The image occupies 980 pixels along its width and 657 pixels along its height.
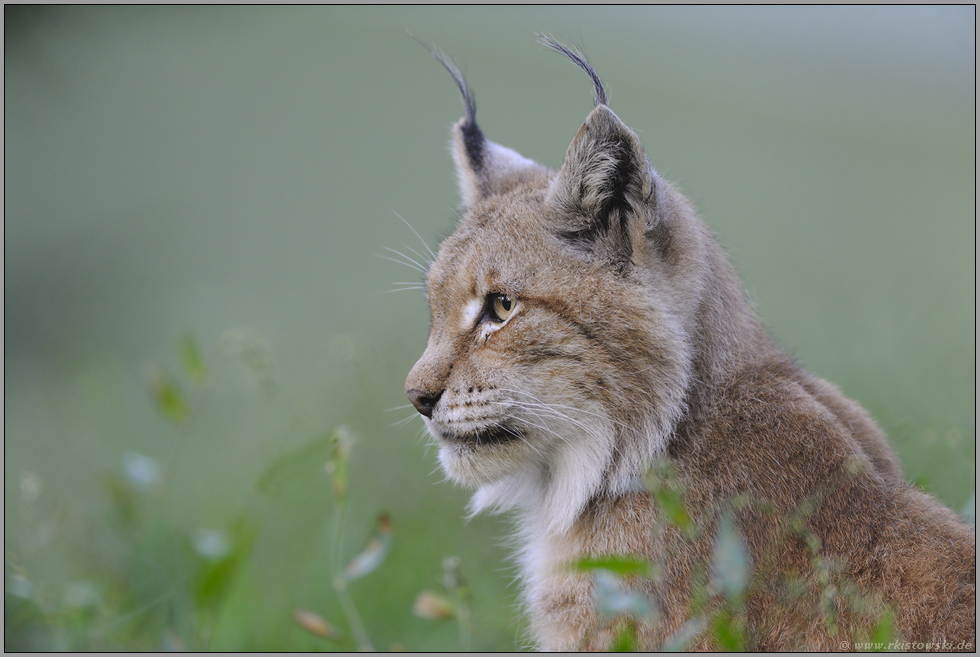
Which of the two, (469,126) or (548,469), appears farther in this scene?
(469,126)

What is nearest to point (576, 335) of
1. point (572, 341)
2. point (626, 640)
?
point (572, 341)

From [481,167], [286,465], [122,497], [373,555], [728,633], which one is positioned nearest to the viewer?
[728,633]

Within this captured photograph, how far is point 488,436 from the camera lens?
331 cm

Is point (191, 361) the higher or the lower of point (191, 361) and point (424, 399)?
the lower

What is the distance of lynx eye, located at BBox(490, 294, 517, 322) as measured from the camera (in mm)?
3314

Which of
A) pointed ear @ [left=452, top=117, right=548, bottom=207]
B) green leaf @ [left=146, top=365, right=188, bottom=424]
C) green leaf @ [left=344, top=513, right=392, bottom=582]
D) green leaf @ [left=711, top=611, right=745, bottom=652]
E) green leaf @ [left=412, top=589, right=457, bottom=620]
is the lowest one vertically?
green leaf @ [left=412, top=589, right=457, bottom=620]

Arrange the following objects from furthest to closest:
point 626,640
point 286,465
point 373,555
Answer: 1. point 286,465
2. point 373,555
3. point 626,640

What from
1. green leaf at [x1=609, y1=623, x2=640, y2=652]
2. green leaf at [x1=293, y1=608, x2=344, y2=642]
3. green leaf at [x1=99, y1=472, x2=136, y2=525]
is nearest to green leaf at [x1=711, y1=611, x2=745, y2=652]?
green leaf at [x1=609, y1=623, x2=640, y2=652]

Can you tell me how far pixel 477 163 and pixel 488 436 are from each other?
171cm

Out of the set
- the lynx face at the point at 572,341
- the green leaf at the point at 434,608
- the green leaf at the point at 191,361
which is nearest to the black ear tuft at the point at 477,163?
the lynx face at the point at 572,341

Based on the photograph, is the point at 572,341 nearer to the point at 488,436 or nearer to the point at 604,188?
the point at 488,436

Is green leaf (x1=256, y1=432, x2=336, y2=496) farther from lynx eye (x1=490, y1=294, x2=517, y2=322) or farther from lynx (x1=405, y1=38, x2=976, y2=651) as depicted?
lynx eye (x1=490, y1=294, x2=517, y2=322)

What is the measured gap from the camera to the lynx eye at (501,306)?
3314 mm

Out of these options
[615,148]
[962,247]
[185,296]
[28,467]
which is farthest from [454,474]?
[962,247]
